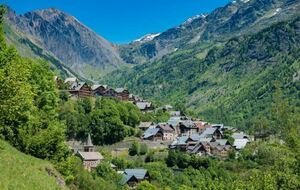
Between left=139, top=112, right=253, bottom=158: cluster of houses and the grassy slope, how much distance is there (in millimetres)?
111690

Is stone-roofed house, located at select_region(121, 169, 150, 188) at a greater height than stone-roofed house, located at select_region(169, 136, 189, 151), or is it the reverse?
stone-roofed house, located at select_region(169, 136, 189, 151)

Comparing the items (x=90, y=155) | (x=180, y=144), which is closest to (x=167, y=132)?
(x=180, y=144)

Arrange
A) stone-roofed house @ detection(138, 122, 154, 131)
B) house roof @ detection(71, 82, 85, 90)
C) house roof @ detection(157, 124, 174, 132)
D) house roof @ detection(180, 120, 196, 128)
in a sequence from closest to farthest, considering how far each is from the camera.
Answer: stone-roofed house @ detection(138, 122, 154, 131) → house roof @ detection(157, 124, 174, 132) → house roof @ detection(71, 82, 85, 90) → house roof @ detection(180, 120, 196, 128)

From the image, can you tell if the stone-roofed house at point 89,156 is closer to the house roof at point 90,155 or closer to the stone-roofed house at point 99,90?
the house roof at point 90,155

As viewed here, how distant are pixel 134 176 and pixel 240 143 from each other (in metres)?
66.1

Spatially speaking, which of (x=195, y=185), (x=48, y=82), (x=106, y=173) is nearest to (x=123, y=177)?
(x=106, y=173)

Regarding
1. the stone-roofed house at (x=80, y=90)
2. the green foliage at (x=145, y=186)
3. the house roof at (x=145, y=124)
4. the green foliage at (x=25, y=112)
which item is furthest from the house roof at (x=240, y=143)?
the green foliage at (x=25, y=112)

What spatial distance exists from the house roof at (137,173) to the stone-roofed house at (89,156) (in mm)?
8464

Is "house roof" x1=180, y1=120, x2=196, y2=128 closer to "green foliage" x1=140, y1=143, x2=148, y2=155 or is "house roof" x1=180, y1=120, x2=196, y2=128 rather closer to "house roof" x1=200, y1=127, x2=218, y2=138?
"house roof" x1=200, y1=127, x2=218, y2=138

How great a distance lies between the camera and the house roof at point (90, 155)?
405 ft

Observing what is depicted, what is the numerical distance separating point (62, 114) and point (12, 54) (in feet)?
279

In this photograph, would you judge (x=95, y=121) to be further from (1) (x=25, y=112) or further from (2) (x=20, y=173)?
(2) (x=20, y=173)

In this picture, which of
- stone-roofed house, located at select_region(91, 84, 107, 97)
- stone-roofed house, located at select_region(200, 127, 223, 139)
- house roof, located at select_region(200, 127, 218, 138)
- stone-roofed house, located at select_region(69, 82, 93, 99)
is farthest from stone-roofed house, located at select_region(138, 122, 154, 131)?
stone-roofed house, located at select_region(91, 84, 107, 97)

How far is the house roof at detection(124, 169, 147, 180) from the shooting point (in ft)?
391
